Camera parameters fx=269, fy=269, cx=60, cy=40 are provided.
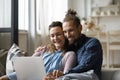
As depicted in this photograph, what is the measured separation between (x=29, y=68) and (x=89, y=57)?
40 centimetres

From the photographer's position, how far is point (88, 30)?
522cm

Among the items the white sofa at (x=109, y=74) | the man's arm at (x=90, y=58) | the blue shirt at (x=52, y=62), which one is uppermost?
the man's arm at (x=90, y=58)

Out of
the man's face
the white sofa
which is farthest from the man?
the white sofa

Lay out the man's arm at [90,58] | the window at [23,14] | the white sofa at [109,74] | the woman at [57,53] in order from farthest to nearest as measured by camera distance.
Result: the window at [23,14], the woman at [57,53], the white sofa at [109,74], the man's arm at [90,58]

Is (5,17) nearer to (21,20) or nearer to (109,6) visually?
(21,20)

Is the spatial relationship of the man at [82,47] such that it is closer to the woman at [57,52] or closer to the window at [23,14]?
the woman at [57,52]

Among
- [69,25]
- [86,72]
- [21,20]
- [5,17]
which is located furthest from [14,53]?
[21,20]

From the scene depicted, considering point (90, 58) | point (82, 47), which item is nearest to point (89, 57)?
point (90, 58)

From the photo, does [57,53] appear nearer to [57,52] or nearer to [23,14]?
[57,52]

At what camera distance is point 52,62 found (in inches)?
78.3

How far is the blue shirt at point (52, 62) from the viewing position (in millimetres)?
1930

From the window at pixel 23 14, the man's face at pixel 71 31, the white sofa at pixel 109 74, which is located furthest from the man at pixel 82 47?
the window at pixel 23 14

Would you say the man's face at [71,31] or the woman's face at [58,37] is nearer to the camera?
the man's face at [71,31]

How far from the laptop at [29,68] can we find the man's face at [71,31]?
295 millimetres
